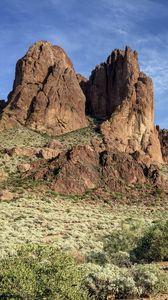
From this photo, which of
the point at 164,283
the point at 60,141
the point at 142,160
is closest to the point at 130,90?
the point at 60,141

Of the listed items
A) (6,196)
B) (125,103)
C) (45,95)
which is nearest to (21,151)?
(6,196)

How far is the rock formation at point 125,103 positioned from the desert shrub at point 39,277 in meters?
83.4

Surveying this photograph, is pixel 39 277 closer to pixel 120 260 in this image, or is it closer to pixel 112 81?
pixel 120 260

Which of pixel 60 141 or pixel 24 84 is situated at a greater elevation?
pixel 24 84

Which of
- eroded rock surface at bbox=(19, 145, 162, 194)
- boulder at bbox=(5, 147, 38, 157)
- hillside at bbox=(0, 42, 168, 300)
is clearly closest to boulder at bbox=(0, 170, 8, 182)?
hillside at bbox=(0, 42, 168, 300)

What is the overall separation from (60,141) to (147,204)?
3224 centimetres

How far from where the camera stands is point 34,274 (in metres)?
13.6

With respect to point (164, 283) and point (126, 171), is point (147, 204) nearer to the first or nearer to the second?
point (126, 171)

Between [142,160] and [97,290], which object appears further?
[142,160]

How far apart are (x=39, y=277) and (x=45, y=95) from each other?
94.9 meters

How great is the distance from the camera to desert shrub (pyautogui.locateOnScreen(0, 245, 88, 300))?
12.6 m

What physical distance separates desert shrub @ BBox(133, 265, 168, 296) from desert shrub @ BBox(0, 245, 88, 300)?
392cm

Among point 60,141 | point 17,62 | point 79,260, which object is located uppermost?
point 17,62

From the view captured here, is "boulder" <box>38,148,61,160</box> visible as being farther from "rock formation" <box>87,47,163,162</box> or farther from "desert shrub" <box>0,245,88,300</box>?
"desert shrub" <box>0,245,88,300</box>
